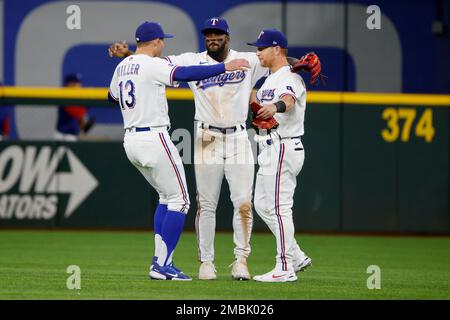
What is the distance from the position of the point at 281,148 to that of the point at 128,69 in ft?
4.16

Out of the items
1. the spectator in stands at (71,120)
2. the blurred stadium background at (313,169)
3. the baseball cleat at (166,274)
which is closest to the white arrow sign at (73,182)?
the blurred stadium background at (313,169)

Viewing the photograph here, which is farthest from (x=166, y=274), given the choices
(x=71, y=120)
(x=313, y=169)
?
(x=71, y=120)

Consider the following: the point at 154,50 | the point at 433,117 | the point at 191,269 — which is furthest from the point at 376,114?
the point at 154,50

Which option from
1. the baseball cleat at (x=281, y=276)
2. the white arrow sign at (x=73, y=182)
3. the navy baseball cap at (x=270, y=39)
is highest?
the navy baseball cap at (x=270, y=39)

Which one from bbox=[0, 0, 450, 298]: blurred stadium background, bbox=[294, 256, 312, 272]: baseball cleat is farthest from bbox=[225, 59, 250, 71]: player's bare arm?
bbox=[0, 0, 450, 298]: blurred stadium background

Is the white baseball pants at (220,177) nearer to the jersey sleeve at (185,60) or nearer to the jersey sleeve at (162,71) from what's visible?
the jersey sleeve at (185,60)

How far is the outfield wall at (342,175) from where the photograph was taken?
45.5ft

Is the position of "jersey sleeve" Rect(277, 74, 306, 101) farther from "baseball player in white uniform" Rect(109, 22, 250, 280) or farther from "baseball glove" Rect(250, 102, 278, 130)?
"baseball player in white uniform" Rect(109, 22, 250, 280)

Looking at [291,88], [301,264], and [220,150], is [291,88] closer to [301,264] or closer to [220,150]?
[220,150]

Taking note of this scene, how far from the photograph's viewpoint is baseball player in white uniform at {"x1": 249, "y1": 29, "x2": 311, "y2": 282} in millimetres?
7879

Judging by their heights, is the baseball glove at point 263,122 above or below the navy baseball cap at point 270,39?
below

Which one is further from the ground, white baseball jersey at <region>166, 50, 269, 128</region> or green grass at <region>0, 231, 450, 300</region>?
white baseball jersey at <region>166, 50, 269, 128</region>

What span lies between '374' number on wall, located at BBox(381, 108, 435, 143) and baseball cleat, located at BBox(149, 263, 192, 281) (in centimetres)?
665

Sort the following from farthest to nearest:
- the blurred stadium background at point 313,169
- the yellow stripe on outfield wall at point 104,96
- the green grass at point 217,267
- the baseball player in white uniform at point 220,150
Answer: the yellow stripe on outfield wall at point 104,96 → the blurred stadium background at point 313,169 → the baseball player in white uniform at point 220,150 → the green grass at point 217,267
